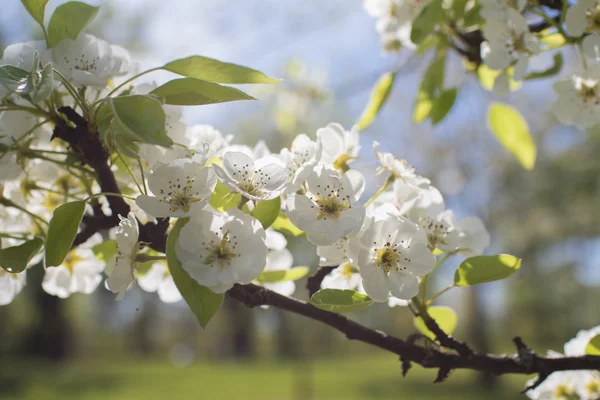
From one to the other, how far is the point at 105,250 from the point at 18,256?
0.47 ft

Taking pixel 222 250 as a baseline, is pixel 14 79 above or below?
above

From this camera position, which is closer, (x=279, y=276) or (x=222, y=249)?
(x=222, y=249)

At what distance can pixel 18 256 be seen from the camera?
421 millimetres

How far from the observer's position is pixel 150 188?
41cm

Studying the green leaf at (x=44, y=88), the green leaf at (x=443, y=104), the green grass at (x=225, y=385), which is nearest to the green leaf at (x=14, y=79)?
the green leaf at (x=44, y=88)

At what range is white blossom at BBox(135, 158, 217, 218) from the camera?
0.40 metres

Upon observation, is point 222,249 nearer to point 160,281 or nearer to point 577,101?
point 160,281

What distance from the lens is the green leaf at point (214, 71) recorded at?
45 centimetres

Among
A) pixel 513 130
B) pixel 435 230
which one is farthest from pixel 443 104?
pixel 435 230

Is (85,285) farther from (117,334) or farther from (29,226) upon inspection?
(117,334)

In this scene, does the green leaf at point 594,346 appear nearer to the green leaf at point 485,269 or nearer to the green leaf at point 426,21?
the green leaf at point 485,269

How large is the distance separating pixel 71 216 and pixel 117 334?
17.1m

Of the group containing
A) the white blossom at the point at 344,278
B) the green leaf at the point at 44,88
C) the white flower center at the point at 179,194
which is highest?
the green leaf at the point at 44,88

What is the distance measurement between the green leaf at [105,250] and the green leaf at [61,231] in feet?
0.49
